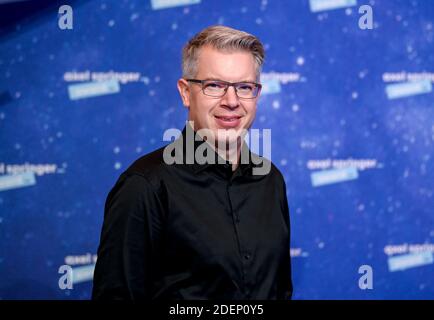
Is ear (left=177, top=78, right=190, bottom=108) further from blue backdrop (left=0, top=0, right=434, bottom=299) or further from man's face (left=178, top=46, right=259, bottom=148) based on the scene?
blue backdrop (left=0, top=0, right=434, bottom=299)

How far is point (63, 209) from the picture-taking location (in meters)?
2.58

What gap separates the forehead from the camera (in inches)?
56.7

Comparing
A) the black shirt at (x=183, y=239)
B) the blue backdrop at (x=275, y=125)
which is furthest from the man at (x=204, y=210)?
the blue backdrop at (x=275, y=125)

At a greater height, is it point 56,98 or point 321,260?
point 56,98

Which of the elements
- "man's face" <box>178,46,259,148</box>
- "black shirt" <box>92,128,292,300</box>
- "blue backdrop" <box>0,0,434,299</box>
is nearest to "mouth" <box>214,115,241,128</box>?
"man's face" <box>178,46,259,148</box>

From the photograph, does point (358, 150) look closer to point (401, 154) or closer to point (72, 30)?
point (401, 154)

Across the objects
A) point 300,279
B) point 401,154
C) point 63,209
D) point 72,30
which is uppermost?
point 72,30

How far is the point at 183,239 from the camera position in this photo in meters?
1.39

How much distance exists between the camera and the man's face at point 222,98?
1444 millimetres

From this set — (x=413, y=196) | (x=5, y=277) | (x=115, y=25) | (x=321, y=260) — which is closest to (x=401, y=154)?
(x=413, y=196)

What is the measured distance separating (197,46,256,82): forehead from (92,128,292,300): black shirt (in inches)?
8.8

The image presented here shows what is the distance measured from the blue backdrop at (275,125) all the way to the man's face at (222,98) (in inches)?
44.5
